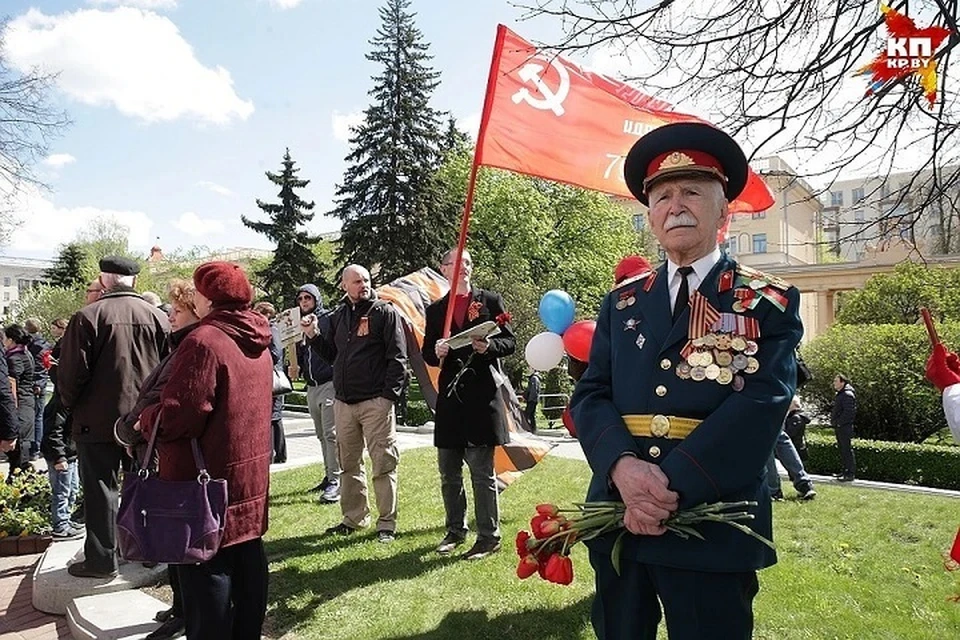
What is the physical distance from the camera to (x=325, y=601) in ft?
14.4

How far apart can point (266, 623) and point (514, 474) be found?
7.54 ft

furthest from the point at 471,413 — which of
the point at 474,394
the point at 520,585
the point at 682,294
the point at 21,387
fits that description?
the point at 21,387

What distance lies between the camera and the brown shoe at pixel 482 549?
5016mm

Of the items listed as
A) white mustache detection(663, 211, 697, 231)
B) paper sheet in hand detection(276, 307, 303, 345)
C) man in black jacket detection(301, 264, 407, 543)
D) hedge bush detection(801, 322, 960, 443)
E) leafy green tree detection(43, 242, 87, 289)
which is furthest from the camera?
leafy green tree detection(43, 242, 87, 289)

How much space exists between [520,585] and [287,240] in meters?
35.0

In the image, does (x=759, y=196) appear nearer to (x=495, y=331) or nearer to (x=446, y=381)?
(x=495, y=331)

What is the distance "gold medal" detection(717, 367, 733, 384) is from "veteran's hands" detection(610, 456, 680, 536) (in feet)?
1.12

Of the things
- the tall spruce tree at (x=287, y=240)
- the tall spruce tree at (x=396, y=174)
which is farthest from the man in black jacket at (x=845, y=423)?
the tall spruce tree at (x=287, y=240)

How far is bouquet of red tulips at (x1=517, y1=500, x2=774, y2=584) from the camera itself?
84.6 inches

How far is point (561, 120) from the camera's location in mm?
5152

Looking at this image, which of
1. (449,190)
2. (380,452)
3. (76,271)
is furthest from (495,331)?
(76,271)

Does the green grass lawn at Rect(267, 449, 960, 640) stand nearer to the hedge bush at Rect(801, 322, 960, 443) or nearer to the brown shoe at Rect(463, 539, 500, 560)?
the brown shoe at Rect(463, 539, 500, 560)

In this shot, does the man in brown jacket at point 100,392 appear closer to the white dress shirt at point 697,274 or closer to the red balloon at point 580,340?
the red balloon at point 580,340

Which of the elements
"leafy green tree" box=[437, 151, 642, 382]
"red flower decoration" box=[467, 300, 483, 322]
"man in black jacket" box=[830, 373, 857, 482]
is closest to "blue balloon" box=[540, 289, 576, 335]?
"red flower decoration" box=[467, 300, 483, 322]
